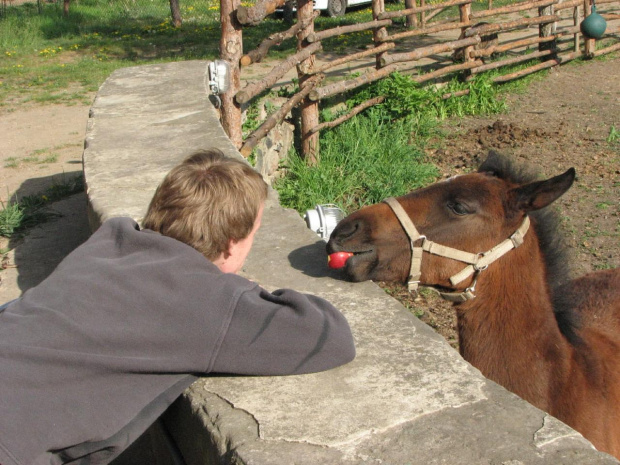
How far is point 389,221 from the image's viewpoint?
2617 mm

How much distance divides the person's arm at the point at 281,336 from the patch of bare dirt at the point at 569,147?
239 cm

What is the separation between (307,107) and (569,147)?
3.03m

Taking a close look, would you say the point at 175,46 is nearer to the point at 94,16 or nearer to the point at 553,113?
the point at 94,16

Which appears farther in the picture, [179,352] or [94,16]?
[94,16]

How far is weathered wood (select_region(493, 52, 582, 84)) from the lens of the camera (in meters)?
9.77

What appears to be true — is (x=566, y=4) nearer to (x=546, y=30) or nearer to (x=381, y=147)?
(x=546, y=30)

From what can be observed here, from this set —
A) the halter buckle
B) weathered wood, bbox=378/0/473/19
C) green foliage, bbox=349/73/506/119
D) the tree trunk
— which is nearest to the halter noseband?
the halter buckle

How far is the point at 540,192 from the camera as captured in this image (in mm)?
2488

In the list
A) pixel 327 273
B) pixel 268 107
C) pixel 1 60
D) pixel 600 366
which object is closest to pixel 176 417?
pixel 327 273

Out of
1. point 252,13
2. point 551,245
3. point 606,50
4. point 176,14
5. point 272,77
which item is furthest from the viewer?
point 176,14

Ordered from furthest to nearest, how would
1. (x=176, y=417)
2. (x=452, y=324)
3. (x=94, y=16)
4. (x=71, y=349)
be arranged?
(x=94, y=16) < (x=452, y=324) < (x=176, y=417) < (x=71, y=349)

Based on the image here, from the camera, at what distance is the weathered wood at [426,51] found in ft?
26.7

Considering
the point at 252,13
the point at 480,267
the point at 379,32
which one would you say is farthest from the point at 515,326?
the point at 379,32

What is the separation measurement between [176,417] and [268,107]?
4.97 m
